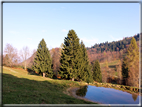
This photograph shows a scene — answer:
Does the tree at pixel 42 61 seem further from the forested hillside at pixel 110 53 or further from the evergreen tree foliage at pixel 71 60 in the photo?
the forested hillside at pixel 110 53

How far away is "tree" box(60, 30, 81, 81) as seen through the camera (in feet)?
84.5

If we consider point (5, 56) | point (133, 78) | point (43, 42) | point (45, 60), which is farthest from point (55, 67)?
point (133, 78)

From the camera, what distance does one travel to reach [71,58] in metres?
26.4

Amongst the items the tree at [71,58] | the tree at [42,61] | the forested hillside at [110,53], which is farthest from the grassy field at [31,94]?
the forested hillside at [110,53]

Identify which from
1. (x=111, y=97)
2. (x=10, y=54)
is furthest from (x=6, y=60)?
(x=111, y=97)

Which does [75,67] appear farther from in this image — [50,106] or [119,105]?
[50,106]

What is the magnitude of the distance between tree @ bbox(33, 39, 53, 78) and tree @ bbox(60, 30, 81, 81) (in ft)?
28.9

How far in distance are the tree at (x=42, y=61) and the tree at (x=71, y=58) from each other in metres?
8.82

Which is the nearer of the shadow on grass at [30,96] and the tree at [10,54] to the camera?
the shadow on grass at [30,96]

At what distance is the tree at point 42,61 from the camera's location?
32513 millimetres

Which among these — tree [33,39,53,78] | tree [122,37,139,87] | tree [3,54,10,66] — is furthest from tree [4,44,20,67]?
tree [122,37,139,87]

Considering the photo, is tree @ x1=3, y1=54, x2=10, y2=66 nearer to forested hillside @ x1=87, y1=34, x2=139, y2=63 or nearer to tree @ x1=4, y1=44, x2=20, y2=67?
tree @ x1=4, y1=44, x2=20, y2=67

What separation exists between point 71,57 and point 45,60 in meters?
11.6

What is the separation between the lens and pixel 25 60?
2019 inches
